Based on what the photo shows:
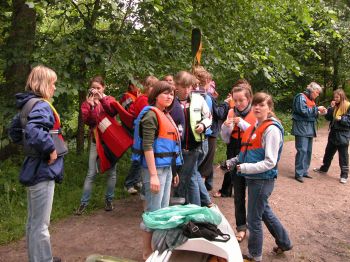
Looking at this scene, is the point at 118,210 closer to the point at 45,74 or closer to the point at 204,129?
the point at 204,129

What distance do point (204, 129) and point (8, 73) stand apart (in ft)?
11.3

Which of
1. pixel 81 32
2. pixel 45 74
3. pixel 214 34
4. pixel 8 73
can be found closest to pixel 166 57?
pixel 214 34

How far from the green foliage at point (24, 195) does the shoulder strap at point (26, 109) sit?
1.93m

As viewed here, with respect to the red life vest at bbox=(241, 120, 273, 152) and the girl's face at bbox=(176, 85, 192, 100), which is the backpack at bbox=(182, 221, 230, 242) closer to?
the red life vest at bbox=(241, 120, 273, 152)

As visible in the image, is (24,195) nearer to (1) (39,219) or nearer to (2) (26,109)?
(1) (39,219)

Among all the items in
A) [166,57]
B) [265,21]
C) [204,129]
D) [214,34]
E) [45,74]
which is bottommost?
[204,129]

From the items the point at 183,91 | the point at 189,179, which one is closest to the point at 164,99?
the point at 183,91

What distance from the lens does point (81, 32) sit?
16.9ft

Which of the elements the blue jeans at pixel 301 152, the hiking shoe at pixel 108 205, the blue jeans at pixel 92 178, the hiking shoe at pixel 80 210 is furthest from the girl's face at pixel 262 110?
the blue jeans at pixel 301 152

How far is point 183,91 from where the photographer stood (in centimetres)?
450

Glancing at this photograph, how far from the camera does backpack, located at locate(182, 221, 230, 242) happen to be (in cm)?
310

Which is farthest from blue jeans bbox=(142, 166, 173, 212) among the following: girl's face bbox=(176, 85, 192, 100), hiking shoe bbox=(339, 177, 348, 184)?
hiking shoe bbox=(339, 177, 348, 184)

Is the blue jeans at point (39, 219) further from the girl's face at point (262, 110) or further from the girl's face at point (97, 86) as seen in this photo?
the girl's face at point (262, 110)

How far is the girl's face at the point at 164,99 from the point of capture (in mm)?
3781
